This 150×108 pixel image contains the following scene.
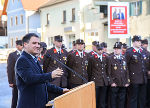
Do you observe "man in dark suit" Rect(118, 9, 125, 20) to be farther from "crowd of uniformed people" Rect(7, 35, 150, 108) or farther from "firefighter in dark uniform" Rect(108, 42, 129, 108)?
"firefighter in dark uniform" Rect(108, 42, 129, 108)

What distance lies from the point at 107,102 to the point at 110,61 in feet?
3.84

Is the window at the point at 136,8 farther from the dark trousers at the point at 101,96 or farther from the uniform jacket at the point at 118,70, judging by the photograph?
the dark trousers at the point at 101,96

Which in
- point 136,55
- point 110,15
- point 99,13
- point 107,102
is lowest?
point 107,102

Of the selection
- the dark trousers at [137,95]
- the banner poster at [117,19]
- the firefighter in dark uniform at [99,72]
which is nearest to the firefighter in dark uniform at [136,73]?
the dark trousers at [137,95]

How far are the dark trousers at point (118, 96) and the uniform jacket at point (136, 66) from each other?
37 cm

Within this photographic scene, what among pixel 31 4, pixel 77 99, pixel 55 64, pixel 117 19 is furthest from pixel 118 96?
pixel 31 4

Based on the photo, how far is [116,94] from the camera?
A: 8.16 metres

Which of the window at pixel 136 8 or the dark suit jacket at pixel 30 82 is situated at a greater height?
the window at pixel 136 8

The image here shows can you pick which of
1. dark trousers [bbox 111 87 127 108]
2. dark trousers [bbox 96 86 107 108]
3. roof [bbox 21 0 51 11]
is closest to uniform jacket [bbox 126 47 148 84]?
dark trousers [bbox 111 87 127 108]

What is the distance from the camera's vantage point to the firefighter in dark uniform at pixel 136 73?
816 centimetres

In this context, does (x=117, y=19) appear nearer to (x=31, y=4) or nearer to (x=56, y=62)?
(x=56, y=62)

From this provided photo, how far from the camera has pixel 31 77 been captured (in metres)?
3.79

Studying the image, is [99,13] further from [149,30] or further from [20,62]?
[20,62]

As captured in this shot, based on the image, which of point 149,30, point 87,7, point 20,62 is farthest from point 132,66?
point 87,7
